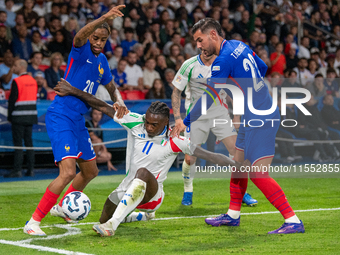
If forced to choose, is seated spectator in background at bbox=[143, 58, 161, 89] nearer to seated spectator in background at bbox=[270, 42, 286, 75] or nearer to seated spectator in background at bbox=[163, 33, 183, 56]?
seated spectator in background at bbox=[163, 33, 183, 56]

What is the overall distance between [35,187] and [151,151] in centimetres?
455

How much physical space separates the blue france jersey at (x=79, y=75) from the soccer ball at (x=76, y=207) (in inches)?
39.9

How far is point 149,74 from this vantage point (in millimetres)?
13461

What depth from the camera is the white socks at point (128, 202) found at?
536cm

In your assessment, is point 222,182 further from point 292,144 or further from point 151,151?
point 151,151

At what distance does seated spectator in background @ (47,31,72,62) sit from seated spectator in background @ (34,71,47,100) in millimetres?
1433

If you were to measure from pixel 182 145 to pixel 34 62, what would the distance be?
7.20 metres

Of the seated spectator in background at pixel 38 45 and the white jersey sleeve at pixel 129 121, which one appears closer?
the white jersey sleeve at pixel 129 121

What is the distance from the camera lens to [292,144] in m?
13.8

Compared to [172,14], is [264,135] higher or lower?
lower

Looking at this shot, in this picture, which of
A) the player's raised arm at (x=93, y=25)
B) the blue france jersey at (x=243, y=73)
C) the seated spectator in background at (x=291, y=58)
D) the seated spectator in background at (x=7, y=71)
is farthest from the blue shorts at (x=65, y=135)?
the seated spectator in background at (x=291, y=58)

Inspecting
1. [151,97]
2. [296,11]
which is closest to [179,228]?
[151,97]

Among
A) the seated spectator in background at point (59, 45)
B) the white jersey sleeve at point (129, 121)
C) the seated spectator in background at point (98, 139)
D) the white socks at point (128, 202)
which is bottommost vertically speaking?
the seated spectator in background at point (98, 139)

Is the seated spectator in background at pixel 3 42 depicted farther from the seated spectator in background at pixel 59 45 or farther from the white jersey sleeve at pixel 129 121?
the white jersey sleeve at pixel 129 121
